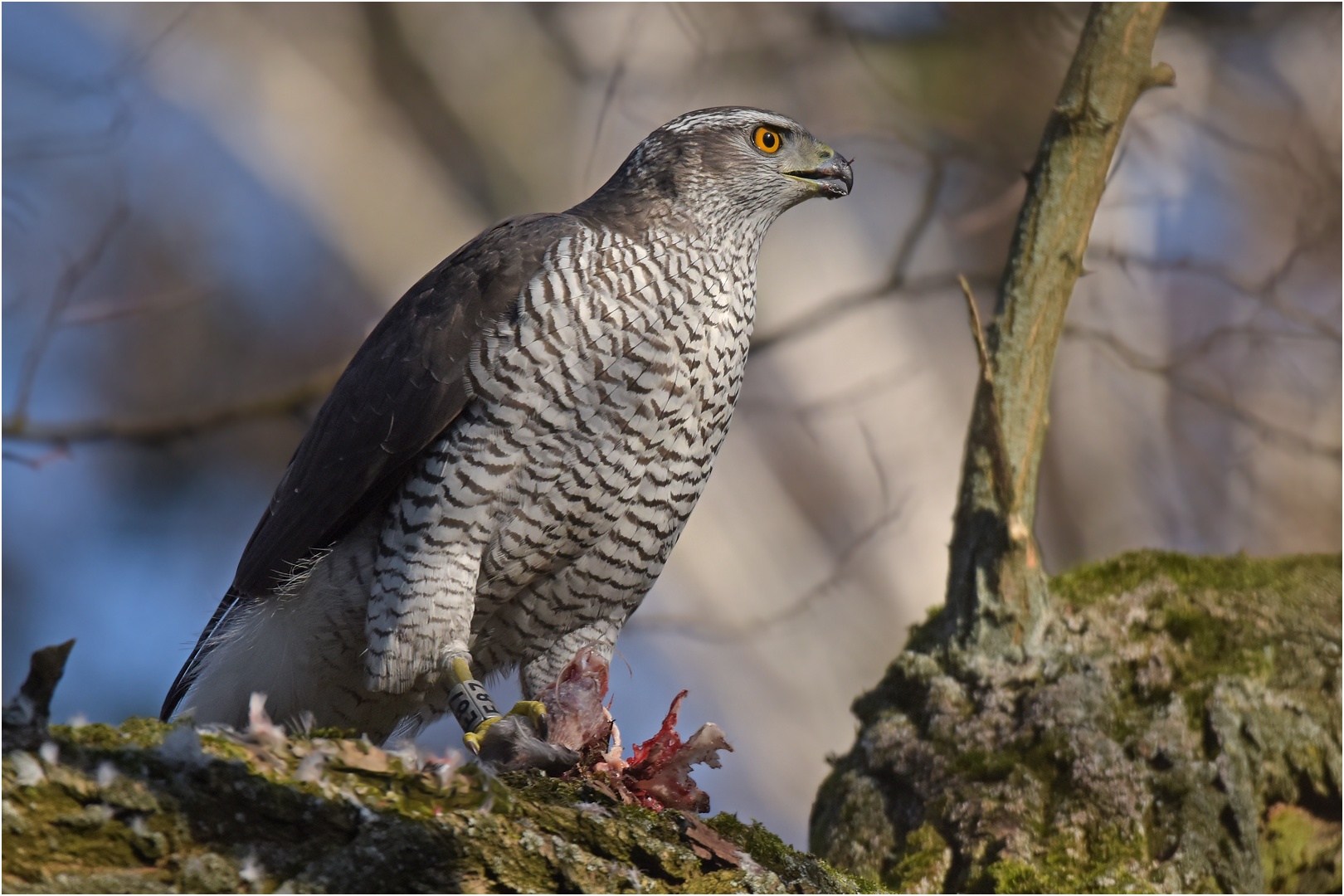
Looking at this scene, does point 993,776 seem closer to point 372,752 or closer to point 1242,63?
point 372,752

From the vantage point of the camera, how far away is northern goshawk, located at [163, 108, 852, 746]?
2.69 metres

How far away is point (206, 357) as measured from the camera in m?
7.12

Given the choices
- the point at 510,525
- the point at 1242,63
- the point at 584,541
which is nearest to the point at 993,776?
the point at 584,541

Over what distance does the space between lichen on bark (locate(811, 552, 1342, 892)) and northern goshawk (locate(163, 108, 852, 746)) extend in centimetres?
96

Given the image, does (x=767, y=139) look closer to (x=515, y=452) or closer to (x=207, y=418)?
(x=515, y=452)

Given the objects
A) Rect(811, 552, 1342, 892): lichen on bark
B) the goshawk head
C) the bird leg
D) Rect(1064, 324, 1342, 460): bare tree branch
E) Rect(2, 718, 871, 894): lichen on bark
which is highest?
Rect(1064, 324, 1342, 460): bare tree branch

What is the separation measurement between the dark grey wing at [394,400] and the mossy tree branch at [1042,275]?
1.49 metres

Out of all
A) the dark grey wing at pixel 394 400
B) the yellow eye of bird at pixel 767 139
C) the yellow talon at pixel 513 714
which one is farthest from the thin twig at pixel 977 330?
the yellow talon at pixel 513 714

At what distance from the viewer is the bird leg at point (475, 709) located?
2.39m

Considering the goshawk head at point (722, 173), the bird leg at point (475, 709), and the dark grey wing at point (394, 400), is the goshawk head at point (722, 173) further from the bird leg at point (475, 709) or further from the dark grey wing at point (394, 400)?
the bird leg at point (475, 709)

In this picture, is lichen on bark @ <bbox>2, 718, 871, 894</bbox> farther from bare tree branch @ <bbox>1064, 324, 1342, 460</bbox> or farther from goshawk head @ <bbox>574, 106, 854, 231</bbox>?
bare tree branch @ <bbox>1064, 324, 1342, 460</bbox>

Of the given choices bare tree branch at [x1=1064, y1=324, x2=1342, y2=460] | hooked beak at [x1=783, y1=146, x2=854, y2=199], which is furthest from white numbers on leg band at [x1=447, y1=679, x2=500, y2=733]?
bare tree branch at [x1=1064, y1=324, x2=1342, y2=460]

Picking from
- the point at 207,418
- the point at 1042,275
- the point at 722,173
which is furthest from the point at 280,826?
the point at 207,418

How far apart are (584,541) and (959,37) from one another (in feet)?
20.4
